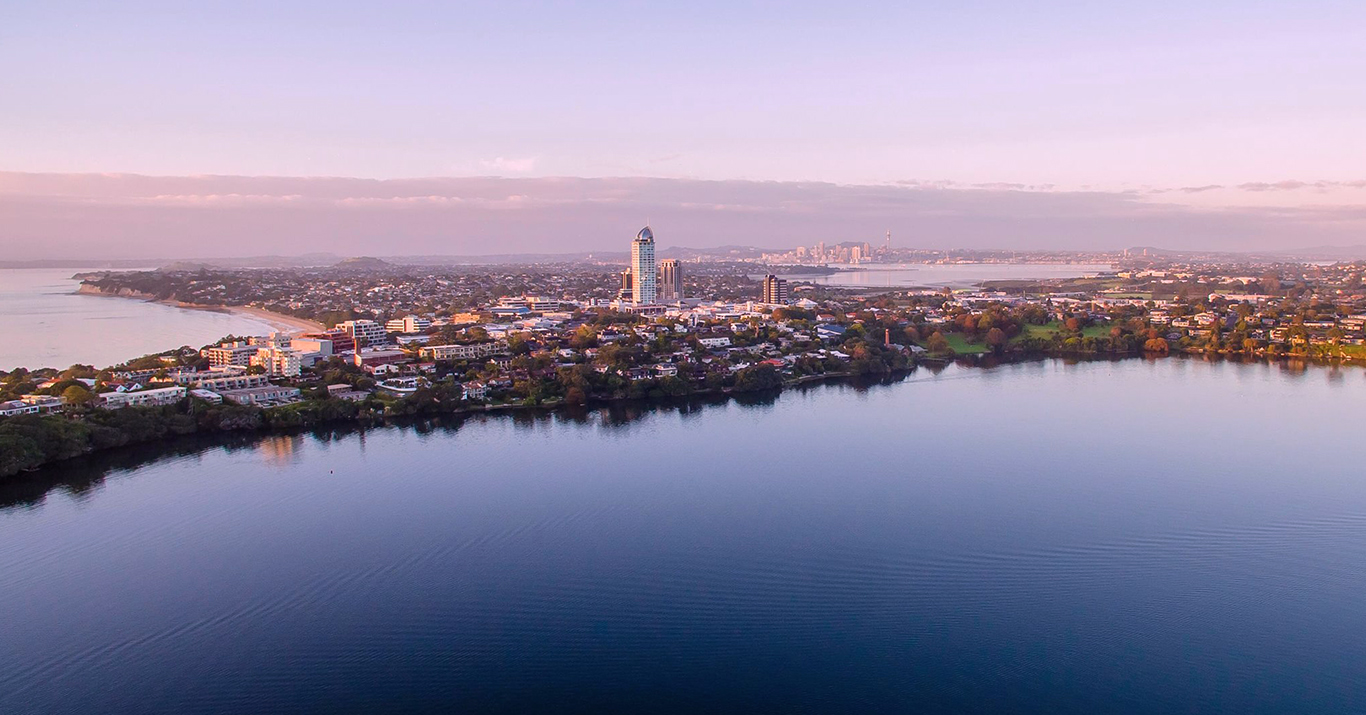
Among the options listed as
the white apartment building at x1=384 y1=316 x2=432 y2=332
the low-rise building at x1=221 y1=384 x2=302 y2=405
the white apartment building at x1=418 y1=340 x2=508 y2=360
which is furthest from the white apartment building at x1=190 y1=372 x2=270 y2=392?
the white apartment building at x1=384 y1=316 x2=432 y2=332

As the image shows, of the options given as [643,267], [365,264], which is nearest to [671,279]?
[643,267]

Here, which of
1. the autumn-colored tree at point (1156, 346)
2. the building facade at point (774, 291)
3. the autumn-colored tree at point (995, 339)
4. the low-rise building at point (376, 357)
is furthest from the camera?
the building facade at point (774, 291)

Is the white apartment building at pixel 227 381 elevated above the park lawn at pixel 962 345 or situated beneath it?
elevated above

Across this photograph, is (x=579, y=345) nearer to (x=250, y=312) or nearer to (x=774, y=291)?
(x=774, y=291)

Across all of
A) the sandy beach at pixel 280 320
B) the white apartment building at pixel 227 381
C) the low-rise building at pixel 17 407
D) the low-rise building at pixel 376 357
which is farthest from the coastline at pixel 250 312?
the low-rise building at pixel 17 407

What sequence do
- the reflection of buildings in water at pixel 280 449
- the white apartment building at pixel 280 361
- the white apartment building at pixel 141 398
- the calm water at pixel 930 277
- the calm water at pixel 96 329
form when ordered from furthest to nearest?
the calm water at pixel 930 277 → the calm water at pixel 96 329 → the white apartment building at pixel 280 361 → the white apartment building at pixel 141 398 → the reflection of buildings in water at pixel 280 449

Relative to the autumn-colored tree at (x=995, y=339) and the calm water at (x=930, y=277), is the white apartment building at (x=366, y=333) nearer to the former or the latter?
the autumn-colored tree at (x=995, y=339)

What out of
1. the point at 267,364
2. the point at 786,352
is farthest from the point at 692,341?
the point at 267,364
